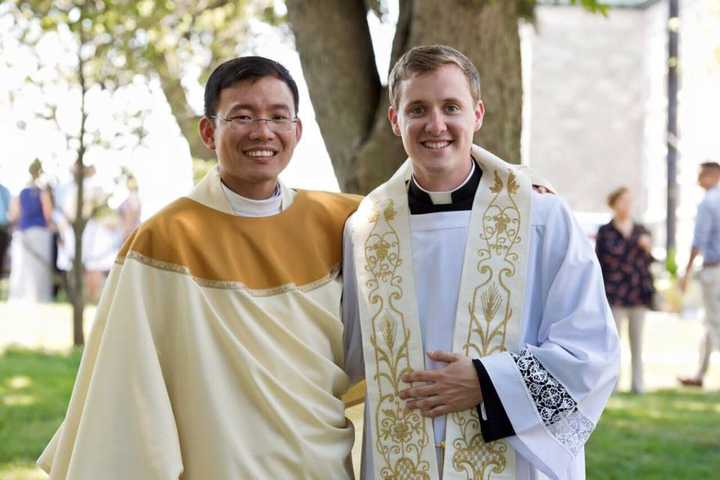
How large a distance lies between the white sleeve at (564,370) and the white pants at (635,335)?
20.9 ft

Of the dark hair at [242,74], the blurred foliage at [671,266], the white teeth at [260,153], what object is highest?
the dark hair at [242,74]

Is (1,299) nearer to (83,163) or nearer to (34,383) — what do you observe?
(83,163)

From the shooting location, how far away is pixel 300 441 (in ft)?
11.4

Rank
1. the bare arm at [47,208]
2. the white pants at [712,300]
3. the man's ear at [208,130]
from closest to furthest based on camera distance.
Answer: the man's ear at [208,130] < the white pants at [712,300] < the bare arm at [47,208]

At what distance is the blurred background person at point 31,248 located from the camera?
557 inches

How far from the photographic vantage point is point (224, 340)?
11.3 feet

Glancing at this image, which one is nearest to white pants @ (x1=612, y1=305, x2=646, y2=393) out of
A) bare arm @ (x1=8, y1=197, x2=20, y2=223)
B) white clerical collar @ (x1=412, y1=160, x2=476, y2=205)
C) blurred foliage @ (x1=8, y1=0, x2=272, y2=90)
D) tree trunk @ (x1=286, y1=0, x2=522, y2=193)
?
blurred foliage @ (x1=8, y1=0, x2=272, y2=90)

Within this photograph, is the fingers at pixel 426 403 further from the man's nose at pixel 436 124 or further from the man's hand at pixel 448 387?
the man's nose at pixel 436 124

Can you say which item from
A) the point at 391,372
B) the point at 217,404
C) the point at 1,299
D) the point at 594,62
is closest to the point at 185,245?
the point at 217,404

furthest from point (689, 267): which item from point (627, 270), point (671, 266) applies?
point (671, 266)

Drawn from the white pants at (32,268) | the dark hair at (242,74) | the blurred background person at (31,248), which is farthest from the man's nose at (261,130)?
the white pants at (32,268)

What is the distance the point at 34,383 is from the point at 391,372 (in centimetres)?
605

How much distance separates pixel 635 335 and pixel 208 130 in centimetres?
669

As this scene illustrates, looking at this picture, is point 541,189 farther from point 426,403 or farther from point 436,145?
point 426,403
